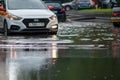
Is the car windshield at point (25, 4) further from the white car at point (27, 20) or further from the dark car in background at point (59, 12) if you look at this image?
the dark car in background at point (59, 12)

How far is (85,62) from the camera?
1184cm

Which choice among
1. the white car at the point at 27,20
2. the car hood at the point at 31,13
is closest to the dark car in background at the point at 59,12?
the white car at the point at 27,20

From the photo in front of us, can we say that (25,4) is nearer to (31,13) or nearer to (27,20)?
(31,13)

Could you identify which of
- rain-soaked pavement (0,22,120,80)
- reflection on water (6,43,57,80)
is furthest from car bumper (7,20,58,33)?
reflection on water (6,43,57,80)

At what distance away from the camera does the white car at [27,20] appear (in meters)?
19.8

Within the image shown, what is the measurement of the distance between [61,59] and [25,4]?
911 cm

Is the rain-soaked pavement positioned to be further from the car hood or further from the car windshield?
the car windshield

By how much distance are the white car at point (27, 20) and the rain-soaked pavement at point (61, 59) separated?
180 centimetres

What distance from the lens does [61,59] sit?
1245cm

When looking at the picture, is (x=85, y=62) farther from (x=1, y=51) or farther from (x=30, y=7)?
(x=30, y=7)

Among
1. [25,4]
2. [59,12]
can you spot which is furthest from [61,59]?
[59,12]

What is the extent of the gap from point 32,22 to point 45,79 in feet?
34.8

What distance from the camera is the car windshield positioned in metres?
20.9

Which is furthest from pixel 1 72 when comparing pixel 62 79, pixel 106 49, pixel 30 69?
pixel 106 49
